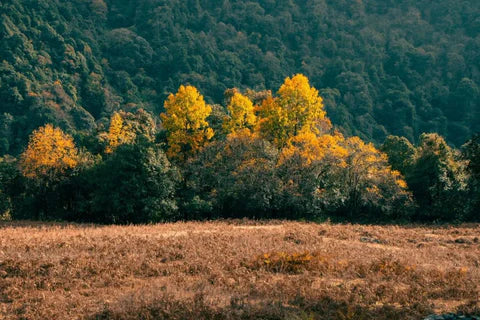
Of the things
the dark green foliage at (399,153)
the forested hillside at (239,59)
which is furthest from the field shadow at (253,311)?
the forested hillside at (239,59)

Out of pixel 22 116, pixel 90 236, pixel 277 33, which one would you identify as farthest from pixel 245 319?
pixel 277 33

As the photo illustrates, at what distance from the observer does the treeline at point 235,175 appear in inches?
1780

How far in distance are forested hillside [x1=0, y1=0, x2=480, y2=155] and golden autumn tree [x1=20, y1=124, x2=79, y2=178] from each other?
57679 millimetres

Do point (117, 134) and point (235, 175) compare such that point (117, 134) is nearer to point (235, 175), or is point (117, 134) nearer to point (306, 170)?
point (235, 175)

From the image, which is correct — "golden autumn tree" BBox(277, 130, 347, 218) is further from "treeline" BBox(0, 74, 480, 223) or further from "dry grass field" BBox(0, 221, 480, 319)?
"dry grass field" BBox(0, 221, 480, 319)

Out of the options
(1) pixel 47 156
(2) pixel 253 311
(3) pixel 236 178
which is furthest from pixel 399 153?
(2) pixel 253 311

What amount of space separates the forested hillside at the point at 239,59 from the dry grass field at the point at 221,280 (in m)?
89.6

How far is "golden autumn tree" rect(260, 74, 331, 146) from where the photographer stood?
5356cm

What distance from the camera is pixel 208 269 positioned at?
1930 centimetres

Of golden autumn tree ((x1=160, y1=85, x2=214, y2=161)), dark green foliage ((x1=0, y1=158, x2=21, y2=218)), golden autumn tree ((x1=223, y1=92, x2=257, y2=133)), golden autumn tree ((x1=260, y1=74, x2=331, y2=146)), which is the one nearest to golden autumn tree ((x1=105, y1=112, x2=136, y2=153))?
golden autumn tree ((x1=160, y1=85, x2=214, y2=161))

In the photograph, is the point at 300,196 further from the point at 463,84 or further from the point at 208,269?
the point at 463,84

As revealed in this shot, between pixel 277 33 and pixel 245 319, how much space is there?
178 metres

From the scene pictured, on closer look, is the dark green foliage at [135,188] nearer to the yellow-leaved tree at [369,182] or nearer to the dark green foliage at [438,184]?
the yellow-leaved tree at [369,182]

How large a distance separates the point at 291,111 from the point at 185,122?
39.6ft
